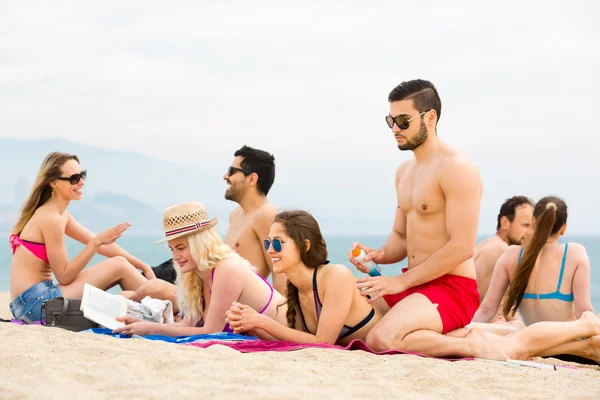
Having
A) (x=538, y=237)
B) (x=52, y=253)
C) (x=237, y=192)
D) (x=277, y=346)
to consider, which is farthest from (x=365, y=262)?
(x=52, y=253)

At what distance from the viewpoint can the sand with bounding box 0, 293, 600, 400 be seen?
409cm

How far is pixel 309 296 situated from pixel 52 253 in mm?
2993

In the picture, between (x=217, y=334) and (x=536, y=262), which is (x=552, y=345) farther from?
(x=217, y=334)

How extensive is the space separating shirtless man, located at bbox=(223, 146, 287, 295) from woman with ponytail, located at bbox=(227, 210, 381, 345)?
1.93 m

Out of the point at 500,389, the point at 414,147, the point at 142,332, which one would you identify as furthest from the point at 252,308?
the point at 500,389

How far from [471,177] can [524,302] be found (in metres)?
1.51

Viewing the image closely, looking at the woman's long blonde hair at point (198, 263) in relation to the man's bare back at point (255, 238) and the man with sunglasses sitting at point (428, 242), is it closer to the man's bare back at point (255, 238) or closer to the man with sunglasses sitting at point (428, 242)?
the man with sunglasses sitting at point (428, 242)

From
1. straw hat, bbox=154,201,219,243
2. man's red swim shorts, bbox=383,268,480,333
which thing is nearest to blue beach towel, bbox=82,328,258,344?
straw hat, bbox=154,201,219,243

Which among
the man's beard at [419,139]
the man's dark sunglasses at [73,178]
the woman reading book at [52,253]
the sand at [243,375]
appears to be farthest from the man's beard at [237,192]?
the sand at [243,375]

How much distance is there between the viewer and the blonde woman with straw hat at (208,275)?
621 centimetres

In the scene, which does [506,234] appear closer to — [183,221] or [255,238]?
[255,238]

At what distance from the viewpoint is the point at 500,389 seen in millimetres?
4609

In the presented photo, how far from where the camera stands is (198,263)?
6.32 meters

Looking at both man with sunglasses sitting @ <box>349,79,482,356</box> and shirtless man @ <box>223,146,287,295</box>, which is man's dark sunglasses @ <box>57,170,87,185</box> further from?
man with sunglasses sitting @ <box>349,79,482,356</box>
